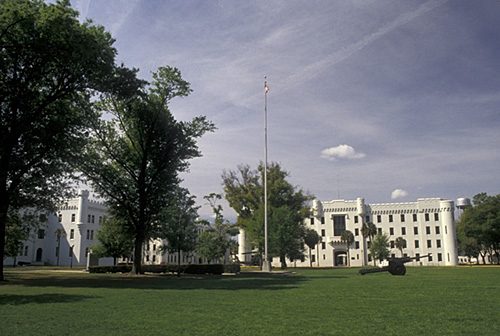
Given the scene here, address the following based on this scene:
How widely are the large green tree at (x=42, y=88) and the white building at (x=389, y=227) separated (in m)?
68.7

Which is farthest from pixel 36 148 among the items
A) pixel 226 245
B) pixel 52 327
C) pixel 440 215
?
pixel 440 215

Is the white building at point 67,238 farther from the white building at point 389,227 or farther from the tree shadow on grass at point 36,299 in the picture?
the tree shadow on grass at point 36,299

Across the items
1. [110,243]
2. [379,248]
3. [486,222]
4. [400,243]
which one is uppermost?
[486,222]

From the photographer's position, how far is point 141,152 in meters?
39.7

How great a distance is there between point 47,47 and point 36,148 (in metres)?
6.87

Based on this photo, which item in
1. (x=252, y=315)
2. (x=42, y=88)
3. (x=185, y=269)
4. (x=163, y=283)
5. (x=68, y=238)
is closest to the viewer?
(x=252, y=315)

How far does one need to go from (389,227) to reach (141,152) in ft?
241

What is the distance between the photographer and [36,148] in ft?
90.8

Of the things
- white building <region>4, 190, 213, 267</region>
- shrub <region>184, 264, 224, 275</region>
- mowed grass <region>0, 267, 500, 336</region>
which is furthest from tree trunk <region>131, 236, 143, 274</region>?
white building <region>4, 190, 213, 267</region>

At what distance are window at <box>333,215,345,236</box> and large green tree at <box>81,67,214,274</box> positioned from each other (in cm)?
6216

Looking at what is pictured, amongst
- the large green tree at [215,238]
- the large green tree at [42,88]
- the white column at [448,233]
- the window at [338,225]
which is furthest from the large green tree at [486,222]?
the large green tree at [42,88]

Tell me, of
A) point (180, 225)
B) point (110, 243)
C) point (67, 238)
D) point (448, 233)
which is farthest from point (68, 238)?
point (448, 233)

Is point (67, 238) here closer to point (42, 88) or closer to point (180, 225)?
point (180, 225)

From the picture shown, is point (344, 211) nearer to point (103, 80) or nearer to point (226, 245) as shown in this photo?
point (226, 245)
